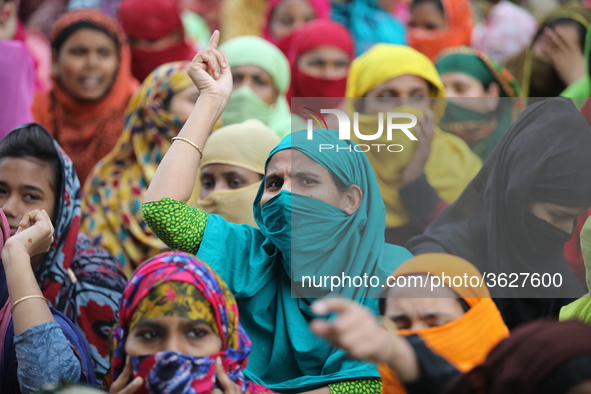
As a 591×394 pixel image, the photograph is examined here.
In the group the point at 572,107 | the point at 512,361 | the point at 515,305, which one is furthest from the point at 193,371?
the point at 572,107

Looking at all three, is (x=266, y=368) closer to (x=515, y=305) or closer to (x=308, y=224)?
(x=308, y=224)

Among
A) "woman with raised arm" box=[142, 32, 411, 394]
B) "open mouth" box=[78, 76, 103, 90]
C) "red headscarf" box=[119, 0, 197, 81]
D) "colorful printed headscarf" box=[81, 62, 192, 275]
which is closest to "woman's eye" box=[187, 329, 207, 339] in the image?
"woman with raised arm" box=[142, 32, 411, 394]

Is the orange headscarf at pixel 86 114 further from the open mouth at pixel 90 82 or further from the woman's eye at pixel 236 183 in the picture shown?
the woman's eye at pixel 236 183

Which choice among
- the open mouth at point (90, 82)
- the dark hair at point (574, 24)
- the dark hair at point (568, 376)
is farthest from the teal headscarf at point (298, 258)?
the open mouth at point (90, 82)

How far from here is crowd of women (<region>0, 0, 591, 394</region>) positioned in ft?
8.45

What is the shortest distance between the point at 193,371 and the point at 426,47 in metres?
5.23

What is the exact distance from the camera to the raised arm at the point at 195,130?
3.14 meters

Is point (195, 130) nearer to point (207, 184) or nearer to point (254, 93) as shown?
point (207, 184)

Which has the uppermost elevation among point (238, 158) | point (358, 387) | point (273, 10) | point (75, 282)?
point (273, 10)

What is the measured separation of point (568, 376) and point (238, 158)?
220 cm

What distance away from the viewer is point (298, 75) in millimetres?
6473

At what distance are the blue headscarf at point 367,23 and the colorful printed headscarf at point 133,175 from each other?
275cm

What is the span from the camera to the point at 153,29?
6805 millimetres

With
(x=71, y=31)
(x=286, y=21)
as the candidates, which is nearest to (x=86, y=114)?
(x=71, y=31)
